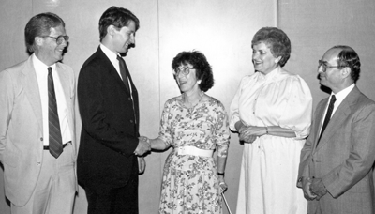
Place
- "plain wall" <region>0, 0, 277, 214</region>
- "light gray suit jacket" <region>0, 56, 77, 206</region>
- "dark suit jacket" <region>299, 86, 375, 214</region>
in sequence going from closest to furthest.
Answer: "dark suit jacket" <region>299, 86, 375, 214</region>, "light gray suit jacket" <region>0, 56, 77, 206</region>, "plain wall" <region>0, 0, 277, 214</region>

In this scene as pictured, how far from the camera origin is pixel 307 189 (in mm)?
3268

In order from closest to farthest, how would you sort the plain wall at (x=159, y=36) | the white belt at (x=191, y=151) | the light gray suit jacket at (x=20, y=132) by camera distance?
1. the light gray suit jacket at (x=20, y=132)
2. the white belt at (x=191, y=151)
3. the plain wall at (x=159, y=36)

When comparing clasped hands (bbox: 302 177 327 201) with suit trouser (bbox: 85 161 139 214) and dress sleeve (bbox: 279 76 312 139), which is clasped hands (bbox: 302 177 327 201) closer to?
dress sleeve (bbox: 279 76 312 139)

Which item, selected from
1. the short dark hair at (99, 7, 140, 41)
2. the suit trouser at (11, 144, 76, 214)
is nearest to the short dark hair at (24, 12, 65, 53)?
the short dark hair at (99, 7, 140, 41)

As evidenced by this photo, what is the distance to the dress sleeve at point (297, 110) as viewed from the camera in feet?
11.3

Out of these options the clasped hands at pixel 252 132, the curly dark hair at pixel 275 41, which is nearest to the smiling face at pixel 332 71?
the curly dark hair at pixel 275 41

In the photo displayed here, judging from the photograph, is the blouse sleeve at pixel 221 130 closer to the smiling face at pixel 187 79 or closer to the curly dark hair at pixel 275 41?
the smiling face at pixel 187 79

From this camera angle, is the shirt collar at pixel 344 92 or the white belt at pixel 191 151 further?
the white belt at pixel 191 151

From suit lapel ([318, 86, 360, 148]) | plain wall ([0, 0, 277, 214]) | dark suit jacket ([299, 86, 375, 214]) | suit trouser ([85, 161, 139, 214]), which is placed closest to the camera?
dark suit jacket ([299, 86, 375, 214])

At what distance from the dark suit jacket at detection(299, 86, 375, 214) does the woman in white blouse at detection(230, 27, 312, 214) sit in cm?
30

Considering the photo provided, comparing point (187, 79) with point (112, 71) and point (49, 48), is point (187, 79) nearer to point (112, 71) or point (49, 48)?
point (112, 71)

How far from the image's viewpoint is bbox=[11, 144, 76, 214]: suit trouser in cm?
322

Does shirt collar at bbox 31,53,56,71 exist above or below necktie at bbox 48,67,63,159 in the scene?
above

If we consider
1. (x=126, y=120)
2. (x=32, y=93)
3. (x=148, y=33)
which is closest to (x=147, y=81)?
(x=148, y=33)
